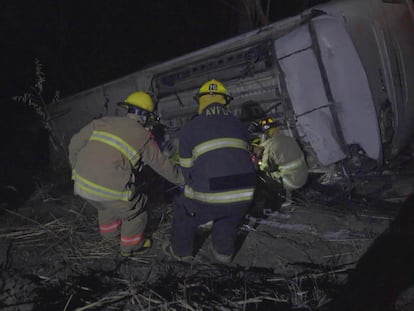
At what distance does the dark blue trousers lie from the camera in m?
2.86

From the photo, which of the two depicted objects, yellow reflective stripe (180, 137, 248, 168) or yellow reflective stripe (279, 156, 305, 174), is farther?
yellow reflective stripe (279, 156, 305, 174)

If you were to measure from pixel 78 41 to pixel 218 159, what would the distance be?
23.7 feet

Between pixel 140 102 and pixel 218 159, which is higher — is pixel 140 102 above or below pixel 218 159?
above

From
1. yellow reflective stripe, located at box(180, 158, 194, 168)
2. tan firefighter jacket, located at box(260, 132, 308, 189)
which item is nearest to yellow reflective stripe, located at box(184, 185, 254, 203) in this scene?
yellow reflective stripe, located at box(180, 158, 194, 168)

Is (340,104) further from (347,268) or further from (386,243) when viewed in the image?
(347,268)

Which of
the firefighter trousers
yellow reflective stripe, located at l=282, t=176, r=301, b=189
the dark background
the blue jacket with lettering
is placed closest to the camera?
the blue jacket with lettering

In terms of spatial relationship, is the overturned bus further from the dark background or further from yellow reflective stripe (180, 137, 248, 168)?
the dark background

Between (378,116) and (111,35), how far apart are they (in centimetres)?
737

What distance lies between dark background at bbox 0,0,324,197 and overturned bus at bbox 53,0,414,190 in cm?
323

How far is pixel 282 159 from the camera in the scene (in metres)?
4.02

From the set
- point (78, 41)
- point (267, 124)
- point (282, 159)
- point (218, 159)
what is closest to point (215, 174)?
point (218, 159)

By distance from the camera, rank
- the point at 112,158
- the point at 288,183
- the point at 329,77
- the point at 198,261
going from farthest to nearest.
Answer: the point at 288,183, the point at 329,77, the point at 198,261, the point at 112,158

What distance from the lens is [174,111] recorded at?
4.99 meters

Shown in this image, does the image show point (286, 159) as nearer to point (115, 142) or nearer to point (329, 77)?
point (329, 77)
